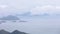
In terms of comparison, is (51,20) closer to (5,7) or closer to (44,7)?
(44,7)

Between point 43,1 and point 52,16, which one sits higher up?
point 43,1

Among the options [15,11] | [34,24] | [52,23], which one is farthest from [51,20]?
[15,11]

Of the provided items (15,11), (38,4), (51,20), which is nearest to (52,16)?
(51,20)

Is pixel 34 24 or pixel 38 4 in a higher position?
pixel 38 4

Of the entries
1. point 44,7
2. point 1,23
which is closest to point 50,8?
point 44,7

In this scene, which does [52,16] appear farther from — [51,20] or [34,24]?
[34,24]

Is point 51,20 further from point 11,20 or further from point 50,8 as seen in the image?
point 11,20

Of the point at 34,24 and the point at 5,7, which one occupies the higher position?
the point at 5,7
